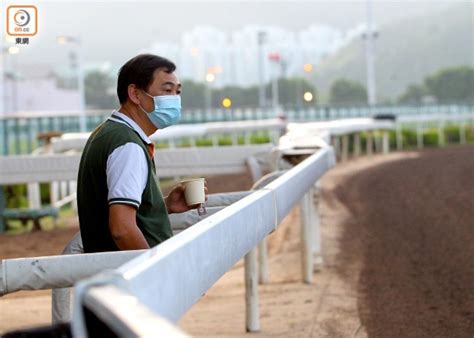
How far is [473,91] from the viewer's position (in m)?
132

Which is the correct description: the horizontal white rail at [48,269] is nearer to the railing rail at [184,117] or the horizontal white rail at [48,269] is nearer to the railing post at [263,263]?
the railing post at [263,263]

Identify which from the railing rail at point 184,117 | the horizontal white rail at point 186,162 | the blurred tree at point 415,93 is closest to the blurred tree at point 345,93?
the blurred tree at point 415,93

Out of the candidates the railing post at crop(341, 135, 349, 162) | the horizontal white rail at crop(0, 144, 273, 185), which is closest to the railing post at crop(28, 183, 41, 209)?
the horizontal white rail at crop(0, 144, 273, 185)

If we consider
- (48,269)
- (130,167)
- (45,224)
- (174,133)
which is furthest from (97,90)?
(48,269)

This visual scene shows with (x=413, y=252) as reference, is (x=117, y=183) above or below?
above

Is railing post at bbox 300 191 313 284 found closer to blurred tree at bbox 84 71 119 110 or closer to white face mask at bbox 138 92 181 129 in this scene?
A: white face mask at bbox 138 92 181 129

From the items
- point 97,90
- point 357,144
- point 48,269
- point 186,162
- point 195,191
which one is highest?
point 97,90

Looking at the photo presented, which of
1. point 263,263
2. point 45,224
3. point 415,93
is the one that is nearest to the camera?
point 263,263

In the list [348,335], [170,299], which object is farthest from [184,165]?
[170,299]

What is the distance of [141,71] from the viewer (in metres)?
4.62

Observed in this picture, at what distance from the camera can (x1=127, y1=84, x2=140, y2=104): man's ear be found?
15.2 feet

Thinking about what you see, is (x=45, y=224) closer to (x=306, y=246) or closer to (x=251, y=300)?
(x=306, y=246)

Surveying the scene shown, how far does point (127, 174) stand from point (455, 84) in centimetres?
12969

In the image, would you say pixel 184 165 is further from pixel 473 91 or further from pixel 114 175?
pixel 473 91
